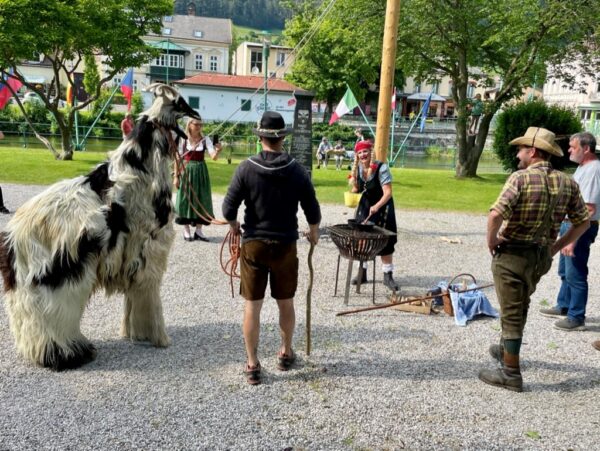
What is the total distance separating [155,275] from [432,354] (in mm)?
2684

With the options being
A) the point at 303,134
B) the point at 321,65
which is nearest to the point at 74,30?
the point at 303,134

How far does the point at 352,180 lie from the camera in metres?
7.02

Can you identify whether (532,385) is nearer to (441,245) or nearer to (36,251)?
(36,251)

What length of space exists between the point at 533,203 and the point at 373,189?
2881 millimetres

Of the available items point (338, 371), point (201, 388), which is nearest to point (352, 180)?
point (338, 371)

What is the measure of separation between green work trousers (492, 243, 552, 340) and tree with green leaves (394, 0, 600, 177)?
16.0 metres

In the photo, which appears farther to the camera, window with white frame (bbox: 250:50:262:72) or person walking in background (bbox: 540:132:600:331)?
window with white frame (bbox: 250:50:262:72)

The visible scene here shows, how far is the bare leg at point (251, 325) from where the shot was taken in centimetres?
419

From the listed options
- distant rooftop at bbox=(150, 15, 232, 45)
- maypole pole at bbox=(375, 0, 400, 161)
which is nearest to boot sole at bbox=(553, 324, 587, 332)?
maypole pole at bbox=(375, 0, 400, 161)

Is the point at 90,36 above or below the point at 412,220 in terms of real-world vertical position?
above

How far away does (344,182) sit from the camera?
18734 mm

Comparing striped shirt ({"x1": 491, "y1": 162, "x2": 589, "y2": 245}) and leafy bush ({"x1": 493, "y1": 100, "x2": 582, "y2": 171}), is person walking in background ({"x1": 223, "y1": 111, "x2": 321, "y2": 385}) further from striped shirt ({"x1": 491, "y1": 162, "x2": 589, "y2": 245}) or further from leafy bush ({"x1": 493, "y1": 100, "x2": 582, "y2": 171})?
leafy bush ({"x1": 493, "y1": 100, "x2": 582, "y2": 171})

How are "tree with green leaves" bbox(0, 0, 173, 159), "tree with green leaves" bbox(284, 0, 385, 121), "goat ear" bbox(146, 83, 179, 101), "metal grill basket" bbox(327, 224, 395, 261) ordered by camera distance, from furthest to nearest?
"tree with green leaves" bbox(284, 0, 385, 121), "tree with green leaves" bbox(0, 0, 173, 159), "metal grill basket" bbox(327, 224, 395, 261), "goat ear" bbox(146, 83, 179, 101)

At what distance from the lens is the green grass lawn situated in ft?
49.0
